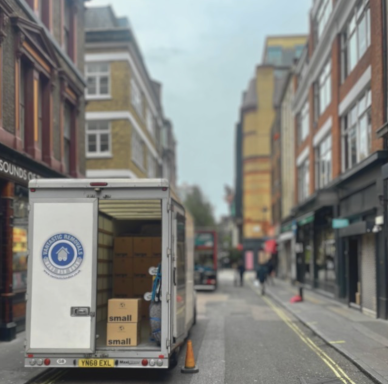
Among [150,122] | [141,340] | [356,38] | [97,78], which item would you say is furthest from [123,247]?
[150,122]

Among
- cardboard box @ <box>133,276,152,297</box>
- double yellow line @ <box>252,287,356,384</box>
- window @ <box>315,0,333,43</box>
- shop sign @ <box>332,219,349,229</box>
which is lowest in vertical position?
double yellow line @ <box>252,287,356,384</box>

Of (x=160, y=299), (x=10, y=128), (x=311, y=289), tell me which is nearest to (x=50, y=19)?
(x=10, y=128)

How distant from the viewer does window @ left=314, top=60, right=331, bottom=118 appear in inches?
922

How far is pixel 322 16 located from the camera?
2456 centimetres

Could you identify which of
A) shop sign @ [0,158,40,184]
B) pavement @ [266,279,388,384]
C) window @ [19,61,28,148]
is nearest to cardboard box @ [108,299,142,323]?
pavement @ [266,279,388,384]

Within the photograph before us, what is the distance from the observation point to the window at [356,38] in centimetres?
1692

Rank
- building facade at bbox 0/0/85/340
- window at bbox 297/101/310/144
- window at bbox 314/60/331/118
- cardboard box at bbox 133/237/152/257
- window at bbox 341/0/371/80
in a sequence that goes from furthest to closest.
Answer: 1. window at bbox 297/101/310/144
2. window at bbox 314/60/331/118
3. window at bbox 341/0/371/80
4. building facade at bbox 0/0/85/340
5. cardboard box at bbox 133/237/152/257

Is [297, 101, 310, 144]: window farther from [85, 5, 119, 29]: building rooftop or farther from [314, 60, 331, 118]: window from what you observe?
[85, 5, 119, 29]: building rooftop

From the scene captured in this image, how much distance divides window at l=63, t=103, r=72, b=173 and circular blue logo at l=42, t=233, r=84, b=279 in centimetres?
1079

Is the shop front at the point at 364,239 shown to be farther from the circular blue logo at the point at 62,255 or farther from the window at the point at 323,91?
the circular blue logo at the point at 62,255

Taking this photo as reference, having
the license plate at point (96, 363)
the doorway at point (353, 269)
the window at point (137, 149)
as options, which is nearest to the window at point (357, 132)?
the doorway at point (353, 269)

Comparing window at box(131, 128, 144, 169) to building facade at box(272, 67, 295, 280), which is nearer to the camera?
window at box(131, 128, 144, 169)

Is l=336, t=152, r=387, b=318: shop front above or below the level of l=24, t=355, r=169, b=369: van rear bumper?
above

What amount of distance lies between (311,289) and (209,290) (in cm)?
602
